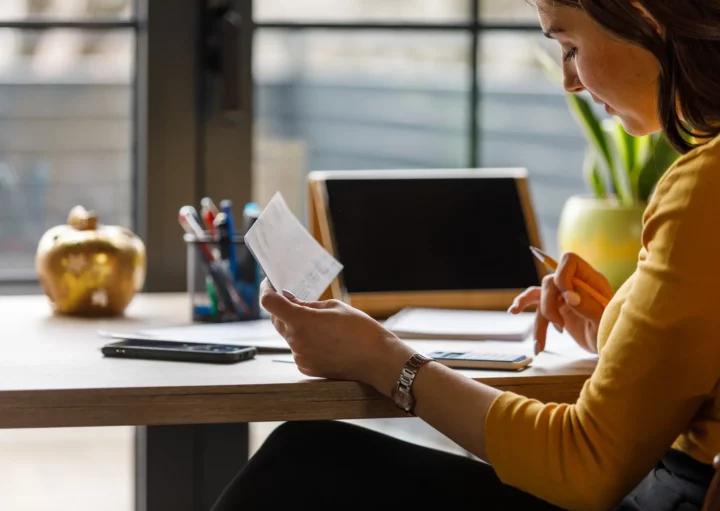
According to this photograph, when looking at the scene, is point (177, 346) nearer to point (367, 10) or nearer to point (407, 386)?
point (407, 386)

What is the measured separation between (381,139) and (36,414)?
1.41m

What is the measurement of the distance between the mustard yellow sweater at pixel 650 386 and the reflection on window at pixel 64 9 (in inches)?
58.5

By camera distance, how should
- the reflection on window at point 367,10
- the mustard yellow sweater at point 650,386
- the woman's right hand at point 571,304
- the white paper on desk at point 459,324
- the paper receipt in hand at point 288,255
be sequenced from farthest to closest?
the reflection on window at point 367,10 < the white paper on desk at point 459,324 < the woman's right hand at point 571,304 < the paper receipt in hand at point 288,255 < the mustard yellow sweater at point 650,386

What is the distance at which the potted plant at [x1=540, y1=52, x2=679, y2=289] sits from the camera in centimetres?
190

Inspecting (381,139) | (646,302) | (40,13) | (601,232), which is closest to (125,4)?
(40,13)

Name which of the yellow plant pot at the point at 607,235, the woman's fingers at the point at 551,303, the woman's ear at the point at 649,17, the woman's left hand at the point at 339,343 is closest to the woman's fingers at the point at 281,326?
the woman's left hand at the point at 339,343

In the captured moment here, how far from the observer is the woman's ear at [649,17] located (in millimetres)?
1034

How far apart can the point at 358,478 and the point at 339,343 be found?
8.4 inches

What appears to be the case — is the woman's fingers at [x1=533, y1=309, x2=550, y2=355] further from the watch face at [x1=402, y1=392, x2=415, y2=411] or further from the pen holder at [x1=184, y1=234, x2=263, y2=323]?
the pen holder at [x1=184, y1=234, x2=263, y2=323]

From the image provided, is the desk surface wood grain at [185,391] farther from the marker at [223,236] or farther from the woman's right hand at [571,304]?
the marker at [223,236]

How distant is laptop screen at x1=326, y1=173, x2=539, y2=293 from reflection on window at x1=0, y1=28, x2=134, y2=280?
69 cm

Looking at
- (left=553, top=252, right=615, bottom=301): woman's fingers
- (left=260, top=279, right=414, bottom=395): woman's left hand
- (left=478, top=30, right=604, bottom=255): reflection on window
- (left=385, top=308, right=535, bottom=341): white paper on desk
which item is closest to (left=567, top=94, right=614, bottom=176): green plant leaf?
(left=478, top=30, right=604, bottom=255): reflection on window

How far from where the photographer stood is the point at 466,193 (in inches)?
71.5

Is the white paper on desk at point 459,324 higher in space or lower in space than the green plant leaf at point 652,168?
lower
